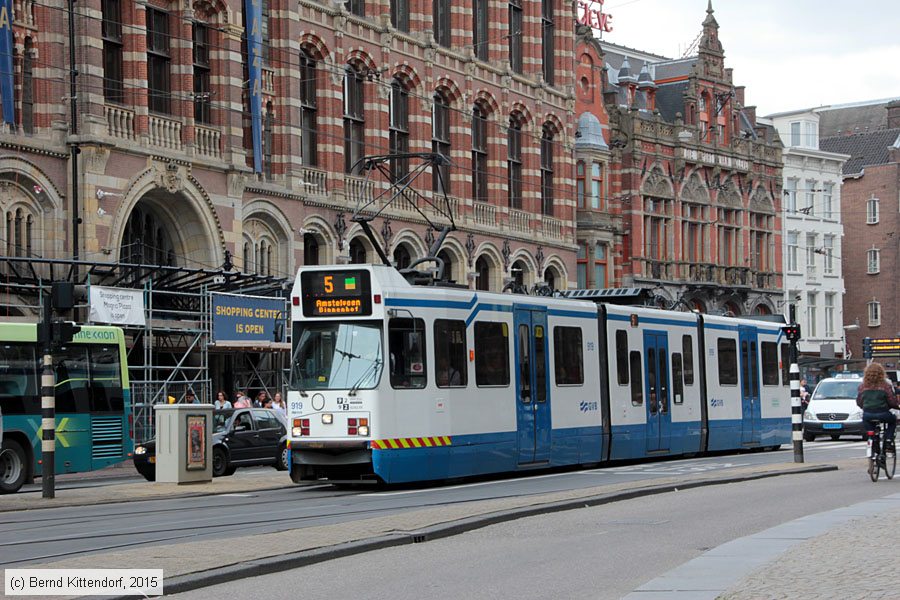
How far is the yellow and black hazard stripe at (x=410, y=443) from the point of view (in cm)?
2066

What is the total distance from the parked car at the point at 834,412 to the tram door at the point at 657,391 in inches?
469

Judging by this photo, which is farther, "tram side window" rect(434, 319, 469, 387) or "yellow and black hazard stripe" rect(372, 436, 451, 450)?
"tram side window" rect(434, 319, 469, 387)

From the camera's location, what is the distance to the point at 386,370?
68.3 feet

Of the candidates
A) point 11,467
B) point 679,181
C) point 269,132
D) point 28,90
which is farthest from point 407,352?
point 679,181

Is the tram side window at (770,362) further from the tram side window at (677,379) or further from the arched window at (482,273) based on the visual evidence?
the arched window at (482,273)

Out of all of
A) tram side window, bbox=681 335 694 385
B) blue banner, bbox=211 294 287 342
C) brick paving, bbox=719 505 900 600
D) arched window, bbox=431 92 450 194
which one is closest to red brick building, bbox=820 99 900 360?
arched window, bbox=431 92 450 194

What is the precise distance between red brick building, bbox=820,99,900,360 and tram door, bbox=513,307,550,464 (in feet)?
202

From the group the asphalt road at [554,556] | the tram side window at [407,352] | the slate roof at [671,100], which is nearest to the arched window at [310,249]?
the tram side window at [407,352]

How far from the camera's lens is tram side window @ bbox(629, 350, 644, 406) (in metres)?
27.5

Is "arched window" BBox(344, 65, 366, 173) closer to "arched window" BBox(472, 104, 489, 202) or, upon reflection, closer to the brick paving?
"arched window" BBox(472, 104, 489, 202)

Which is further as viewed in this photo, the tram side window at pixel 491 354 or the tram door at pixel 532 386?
the tram door at pixel 532 386

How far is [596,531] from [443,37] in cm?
3448

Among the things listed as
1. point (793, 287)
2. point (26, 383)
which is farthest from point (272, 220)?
point (793, 287)

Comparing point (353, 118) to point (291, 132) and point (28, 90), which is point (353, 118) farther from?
point (28, 90)
